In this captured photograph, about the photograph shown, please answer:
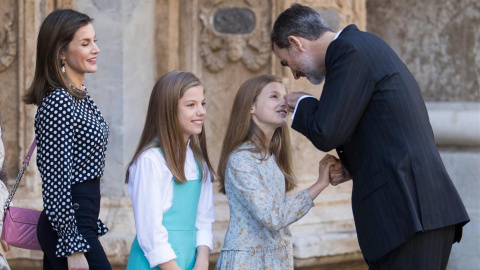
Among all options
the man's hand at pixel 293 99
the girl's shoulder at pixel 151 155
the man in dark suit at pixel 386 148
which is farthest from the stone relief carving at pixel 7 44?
the man in dark suit at pixel 386 148

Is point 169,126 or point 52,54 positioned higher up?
point 52,54

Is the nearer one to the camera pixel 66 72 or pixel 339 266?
pixel 66 72

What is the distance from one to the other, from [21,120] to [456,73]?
265 cm

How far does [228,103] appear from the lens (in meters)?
5.50

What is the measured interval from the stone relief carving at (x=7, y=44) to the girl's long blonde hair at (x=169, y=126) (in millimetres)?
1779

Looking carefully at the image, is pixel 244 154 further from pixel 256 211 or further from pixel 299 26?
pixel 299 26

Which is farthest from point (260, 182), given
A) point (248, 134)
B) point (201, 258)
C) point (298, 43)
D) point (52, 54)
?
point (52, 54)

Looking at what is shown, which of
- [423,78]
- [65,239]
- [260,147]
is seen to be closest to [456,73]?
[423,78]

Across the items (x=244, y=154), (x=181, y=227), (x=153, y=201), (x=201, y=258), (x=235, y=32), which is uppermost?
(x=235, y=32)

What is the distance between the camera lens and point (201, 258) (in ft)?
11.8

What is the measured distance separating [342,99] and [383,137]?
190 millimetres

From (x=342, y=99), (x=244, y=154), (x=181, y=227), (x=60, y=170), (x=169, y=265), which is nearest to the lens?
(x=342, y=99)

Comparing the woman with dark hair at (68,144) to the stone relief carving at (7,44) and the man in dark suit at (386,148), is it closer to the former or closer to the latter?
the man in dark suit at (386,148)

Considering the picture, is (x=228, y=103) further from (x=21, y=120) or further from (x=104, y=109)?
(x=21, y=120)
